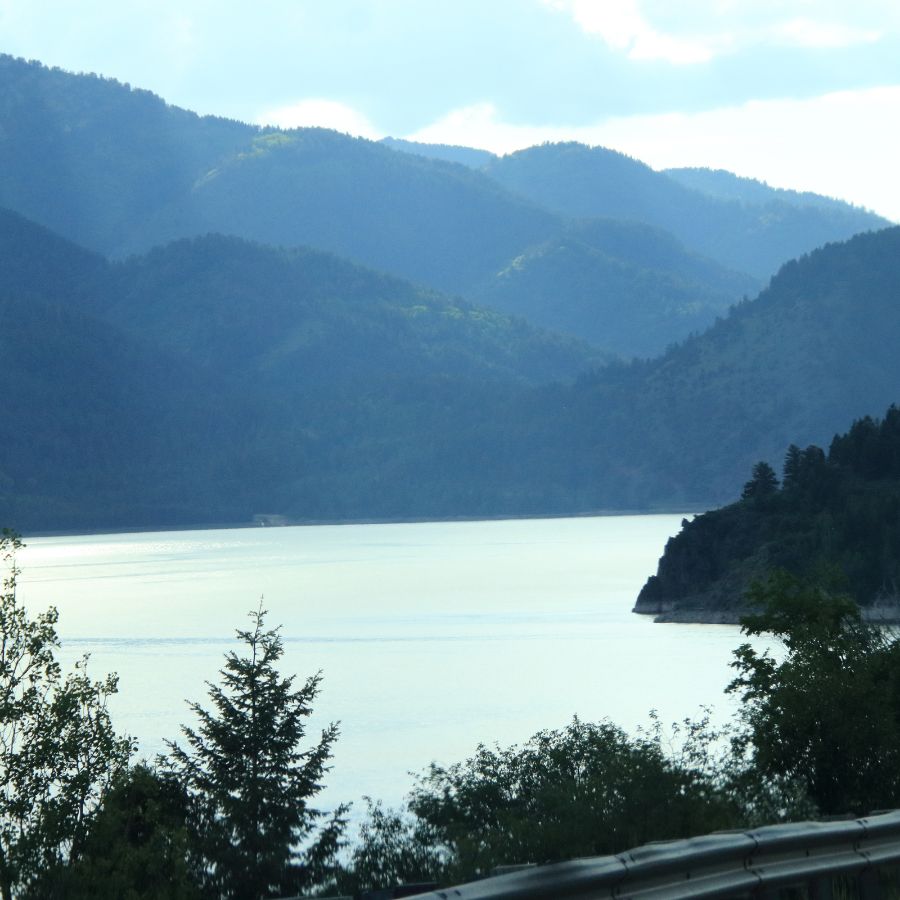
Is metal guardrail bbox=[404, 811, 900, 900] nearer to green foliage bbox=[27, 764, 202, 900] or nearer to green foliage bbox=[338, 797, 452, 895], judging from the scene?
green foliage bbox=[27, 764, 202, 900]

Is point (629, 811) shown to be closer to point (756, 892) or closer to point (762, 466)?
point (756, 892)

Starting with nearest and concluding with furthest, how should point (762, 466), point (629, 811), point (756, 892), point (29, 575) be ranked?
point (756, 892)
point (629, 811)
point (762, 466)
point (29, 575)

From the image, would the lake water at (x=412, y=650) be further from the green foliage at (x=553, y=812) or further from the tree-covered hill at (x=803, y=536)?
the green foliage at (x=553, y=812)

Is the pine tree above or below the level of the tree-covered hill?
below

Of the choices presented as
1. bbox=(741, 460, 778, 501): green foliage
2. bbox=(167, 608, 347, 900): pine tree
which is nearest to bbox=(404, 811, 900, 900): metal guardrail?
bbox=(167, 608, 347, 900): pine tree

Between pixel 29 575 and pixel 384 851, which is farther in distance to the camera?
pixel 29 575

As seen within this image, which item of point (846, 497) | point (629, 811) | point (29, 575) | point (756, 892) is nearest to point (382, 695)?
point (846, 497)

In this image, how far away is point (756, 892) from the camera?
986cm

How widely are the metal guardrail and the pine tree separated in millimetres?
13592

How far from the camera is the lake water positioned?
63125mm

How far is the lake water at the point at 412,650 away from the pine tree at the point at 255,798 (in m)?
15.9

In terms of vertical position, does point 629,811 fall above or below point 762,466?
below

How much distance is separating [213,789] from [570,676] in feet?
178

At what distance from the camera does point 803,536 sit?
10238cm
